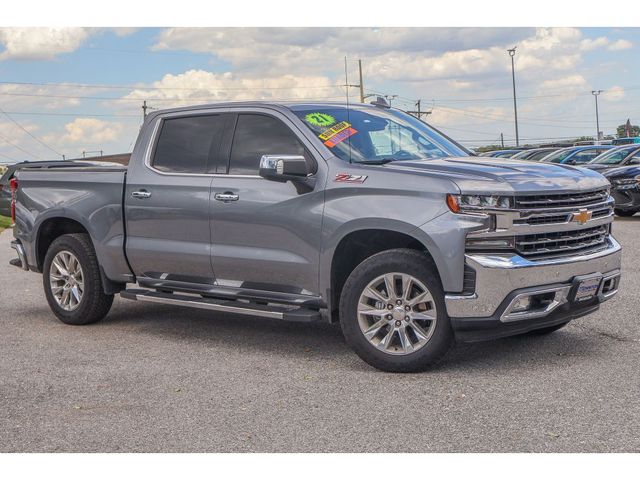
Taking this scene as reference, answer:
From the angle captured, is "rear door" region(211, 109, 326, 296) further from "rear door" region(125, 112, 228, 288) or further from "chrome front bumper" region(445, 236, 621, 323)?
"chrome front bumper" region(445, 236, 621, 323)

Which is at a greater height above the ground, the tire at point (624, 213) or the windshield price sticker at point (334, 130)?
the windshield price sticker at point (334, 130)

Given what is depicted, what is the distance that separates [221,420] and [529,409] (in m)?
1.86

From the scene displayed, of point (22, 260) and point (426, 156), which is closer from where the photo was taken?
point (426, 156)

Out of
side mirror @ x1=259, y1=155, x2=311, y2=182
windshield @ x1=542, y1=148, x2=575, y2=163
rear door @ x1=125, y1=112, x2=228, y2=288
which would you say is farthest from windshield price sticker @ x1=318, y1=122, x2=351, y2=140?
windshield @ x1=542, y1=148, x2=575, y2=163

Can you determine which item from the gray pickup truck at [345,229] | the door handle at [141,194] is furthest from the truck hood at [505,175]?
the door handle at [141,194]

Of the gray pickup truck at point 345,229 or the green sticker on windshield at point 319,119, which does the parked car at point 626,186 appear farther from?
the green sticker on windshield at point 319,119

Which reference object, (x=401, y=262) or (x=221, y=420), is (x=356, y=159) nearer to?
(x=401, y=262)

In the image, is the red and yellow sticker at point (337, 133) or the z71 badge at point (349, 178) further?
the red and yellow sticker at point (337, 133)

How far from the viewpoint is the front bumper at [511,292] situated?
623 cm

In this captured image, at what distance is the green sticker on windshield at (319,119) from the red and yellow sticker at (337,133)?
74mm

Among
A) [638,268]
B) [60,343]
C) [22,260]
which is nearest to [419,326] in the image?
[60,343]

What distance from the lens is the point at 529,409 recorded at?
5.59 meters

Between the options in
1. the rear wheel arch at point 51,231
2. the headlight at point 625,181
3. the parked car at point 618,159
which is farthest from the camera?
the parked car at point 618,159

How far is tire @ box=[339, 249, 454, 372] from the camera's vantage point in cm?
645
